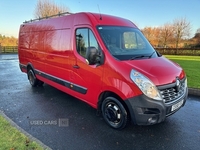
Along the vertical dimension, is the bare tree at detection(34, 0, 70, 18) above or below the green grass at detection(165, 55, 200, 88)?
above

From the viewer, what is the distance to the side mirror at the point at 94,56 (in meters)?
3.37

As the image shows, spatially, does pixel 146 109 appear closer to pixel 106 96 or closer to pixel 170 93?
pixel 170 93

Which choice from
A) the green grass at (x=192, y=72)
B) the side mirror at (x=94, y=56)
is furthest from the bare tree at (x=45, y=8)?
the side mirror at (x=94, y=56)

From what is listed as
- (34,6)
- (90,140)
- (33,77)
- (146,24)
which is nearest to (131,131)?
(90,140)

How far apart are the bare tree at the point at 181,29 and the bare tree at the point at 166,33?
3.81 feet

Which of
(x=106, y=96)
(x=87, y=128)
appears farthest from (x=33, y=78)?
(x=106, y=96)

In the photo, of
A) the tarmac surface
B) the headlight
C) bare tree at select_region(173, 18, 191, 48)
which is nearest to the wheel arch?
the tarmac surface

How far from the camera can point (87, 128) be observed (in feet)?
11.9

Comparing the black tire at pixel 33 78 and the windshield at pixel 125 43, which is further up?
the windshield at pixel 125 43

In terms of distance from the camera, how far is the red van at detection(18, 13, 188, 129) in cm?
304

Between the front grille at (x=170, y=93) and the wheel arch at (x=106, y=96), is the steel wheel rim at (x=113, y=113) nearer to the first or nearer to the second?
the wheel arch at (x=106, y=96)

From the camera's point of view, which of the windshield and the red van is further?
the windshield

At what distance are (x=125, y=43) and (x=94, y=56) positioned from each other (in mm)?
942

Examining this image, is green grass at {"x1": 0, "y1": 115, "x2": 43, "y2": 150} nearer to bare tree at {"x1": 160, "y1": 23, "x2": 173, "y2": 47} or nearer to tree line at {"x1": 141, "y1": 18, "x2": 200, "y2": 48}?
tree line at {"x1": 141, "y1": 18, "x2": 200, "y2": 48}
